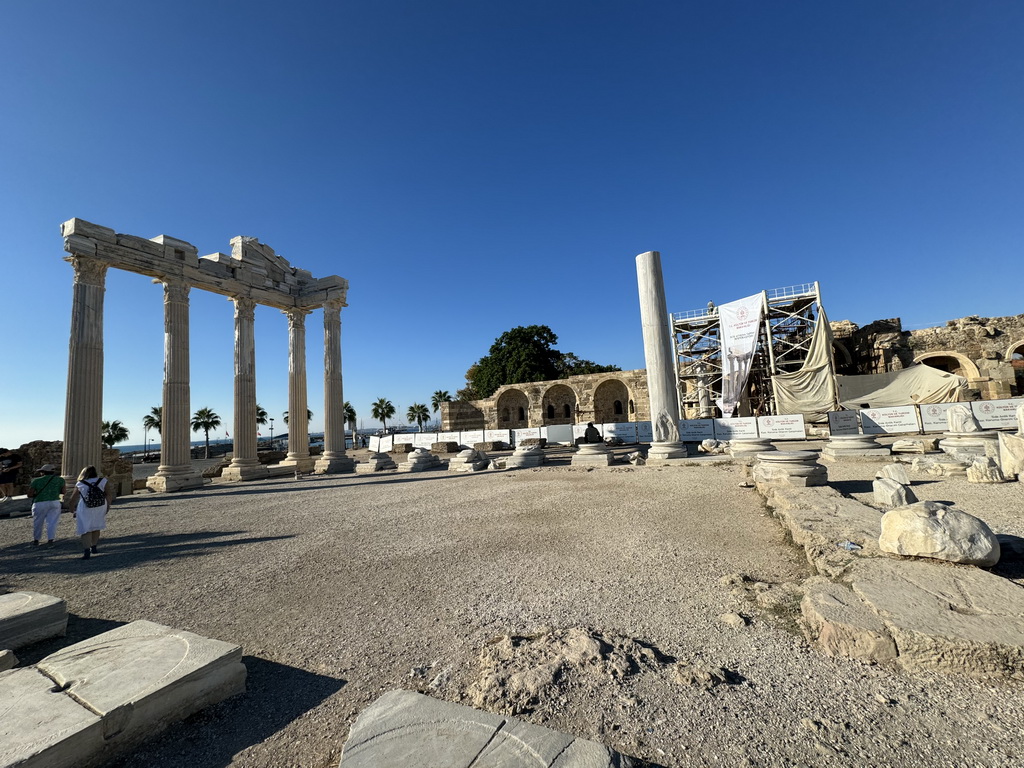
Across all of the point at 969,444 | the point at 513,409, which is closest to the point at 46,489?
the point at 969,444

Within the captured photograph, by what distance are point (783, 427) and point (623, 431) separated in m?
7.78

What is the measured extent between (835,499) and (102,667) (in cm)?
729

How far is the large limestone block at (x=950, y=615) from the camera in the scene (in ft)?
7.75

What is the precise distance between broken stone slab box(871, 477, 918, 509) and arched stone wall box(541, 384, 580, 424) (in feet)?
110

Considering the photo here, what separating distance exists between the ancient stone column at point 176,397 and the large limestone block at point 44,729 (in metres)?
13.5

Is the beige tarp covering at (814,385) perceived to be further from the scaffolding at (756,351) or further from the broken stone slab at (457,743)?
the broken stone slab at (457,743)

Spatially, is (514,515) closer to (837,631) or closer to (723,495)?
(723,495)

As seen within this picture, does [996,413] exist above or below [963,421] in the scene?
below

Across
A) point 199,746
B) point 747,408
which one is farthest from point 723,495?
point 747,408

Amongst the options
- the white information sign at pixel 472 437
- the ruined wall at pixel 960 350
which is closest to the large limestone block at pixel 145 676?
the white information sign at pixel 472 437

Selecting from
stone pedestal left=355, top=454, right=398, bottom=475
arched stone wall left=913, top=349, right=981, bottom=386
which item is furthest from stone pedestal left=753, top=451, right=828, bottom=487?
arched stone wall left=913, top=349, right=981, bottom=386

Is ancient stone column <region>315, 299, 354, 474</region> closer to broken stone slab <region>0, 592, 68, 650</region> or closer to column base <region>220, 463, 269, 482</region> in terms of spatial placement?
column base <region>220, 463, 269, 482</region>

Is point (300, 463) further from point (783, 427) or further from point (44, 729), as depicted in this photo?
point (783, 427)

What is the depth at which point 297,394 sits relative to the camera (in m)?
17.6
